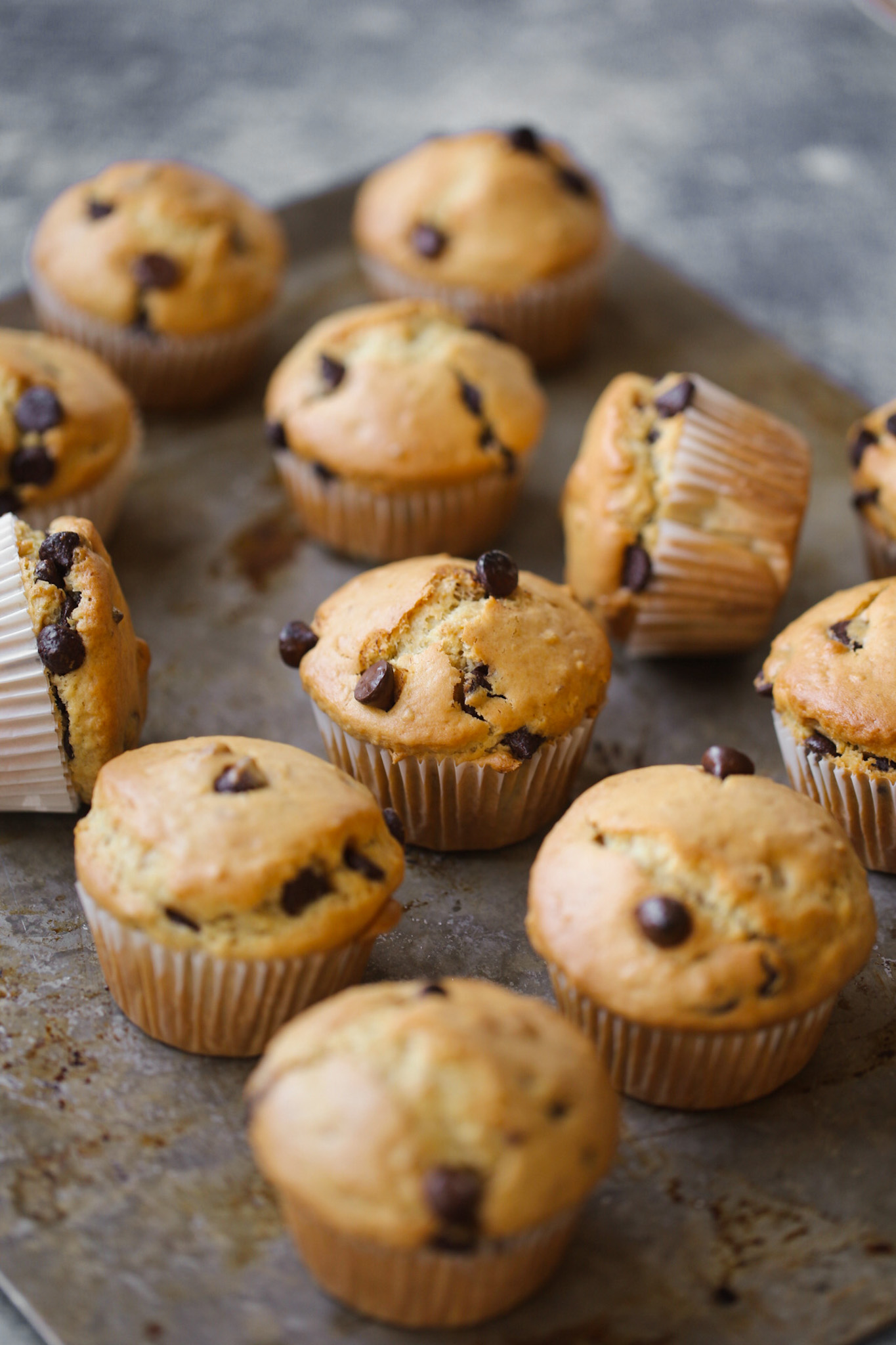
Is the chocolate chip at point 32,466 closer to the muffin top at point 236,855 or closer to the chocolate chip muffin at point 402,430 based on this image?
the chocolate chip muffin at point 402,430

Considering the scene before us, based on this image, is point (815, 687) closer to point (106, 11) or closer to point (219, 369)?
point (219, 369)

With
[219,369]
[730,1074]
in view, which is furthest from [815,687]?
[219,369]

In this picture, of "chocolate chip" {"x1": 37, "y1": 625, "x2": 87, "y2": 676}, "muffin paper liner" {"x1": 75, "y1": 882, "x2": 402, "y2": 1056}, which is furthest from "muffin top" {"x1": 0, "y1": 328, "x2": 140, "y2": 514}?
"muffin paper liner" {"x1": 75, "y1": 882, "x2": 402, "y2": 1056}

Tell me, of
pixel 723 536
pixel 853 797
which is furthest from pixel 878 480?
pixel 853 797

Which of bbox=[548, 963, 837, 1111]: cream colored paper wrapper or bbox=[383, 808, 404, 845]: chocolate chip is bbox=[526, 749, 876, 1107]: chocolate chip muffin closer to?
bbox=[548, 963, 837, 1111]: cream colored paper wrapper

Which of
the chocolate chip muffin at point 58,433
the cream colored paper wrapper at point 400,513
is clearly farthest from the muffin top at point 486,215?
the chocolate chip muffin at point 58,433

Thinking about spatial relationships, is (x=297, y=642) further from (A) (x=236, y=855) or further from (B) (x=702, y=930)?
(B) (x=702, y=930)
